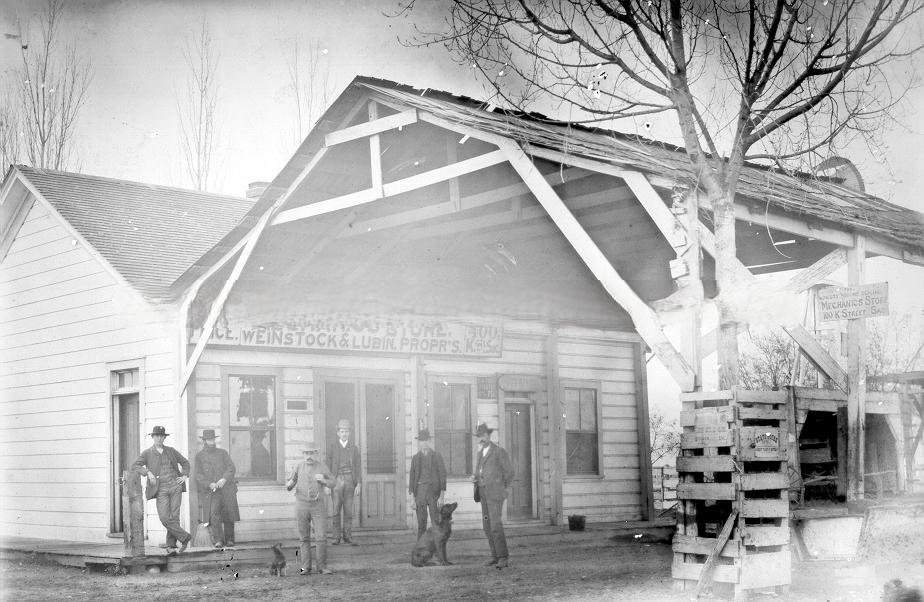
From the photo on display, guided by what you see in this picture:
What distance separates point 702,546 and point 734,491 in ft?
2.17

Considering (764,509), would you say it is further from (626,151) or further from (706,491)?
(626,151)

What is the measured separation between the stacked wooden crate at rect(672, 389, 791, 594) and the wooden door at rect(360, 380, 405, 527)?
25.1 ft

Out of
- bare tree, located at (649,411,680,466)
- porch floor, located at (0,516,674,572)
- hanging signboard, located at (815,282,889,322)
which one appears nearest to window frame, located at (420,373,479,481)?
porch floor, located at (0,516,674,572)

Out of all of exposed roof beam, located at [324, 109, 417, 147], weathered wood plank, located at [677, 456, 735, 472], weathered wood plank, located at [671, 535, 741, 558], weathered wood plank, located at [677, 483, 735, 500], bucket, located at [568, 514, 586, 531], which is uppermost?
exposed roof beam, located at [324, 109, 417, 147]

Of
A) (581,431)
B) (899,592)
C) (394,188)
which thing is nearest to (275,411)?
(394,188)

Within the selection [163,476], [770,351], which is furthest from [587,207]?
[770,351]

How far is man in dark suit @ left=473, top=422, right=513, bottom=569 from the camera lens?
1384 centimetres

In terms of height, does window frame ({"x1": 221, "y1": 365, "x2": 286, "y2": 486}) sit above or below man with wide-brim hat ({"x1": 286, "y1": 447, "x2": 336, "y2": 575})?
above

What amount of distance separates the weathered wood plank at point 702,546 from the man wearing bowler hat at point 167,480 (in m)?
6.90

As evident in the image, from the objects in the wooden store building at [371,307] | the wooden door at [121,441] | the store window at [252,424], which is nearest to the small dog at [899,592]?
the wooden store building at [371,307]

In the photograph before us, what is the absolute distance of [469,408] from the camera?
748 inches

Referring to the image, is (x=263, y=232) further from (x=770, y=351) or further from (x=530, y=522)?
(x=770, y=351)

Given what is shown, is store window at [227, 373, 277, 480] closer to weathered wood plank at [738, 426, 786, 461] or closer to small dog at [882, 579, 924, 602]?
weathered wood plank at [738, 426, 786, 461]

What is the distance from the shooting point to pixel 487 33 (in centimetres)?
1212
